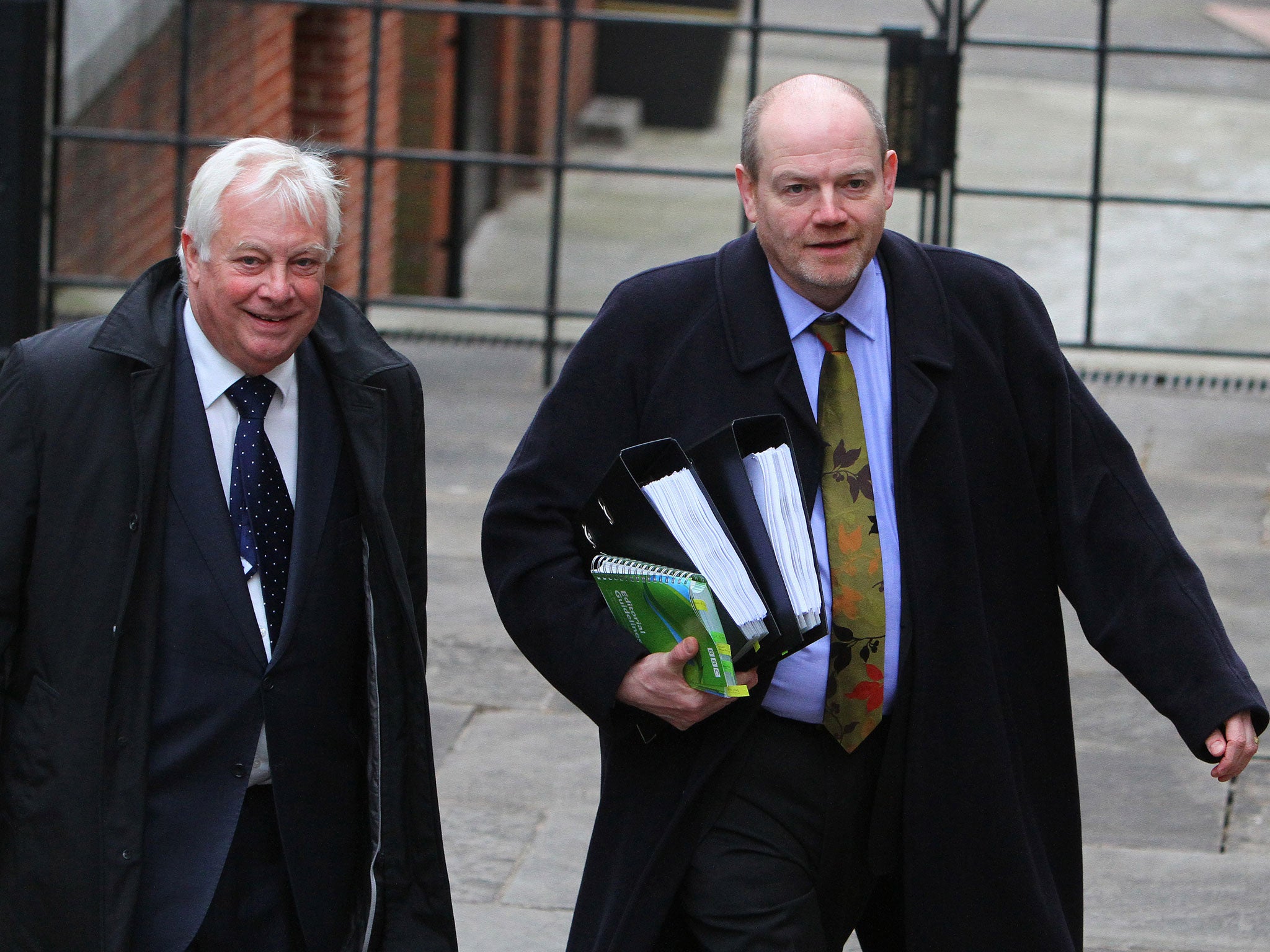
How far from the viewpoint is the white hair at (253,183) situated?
9.61 ft

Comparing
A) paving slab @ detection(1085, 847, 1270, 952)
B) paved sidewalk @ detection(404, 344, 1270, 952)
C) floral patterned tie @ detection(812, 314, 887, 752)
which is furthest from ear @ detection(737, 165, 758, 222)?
paving slab @ detection(1085, 847, 1270, 952)

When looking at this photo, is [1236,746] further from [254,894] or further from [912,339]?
[254,894]

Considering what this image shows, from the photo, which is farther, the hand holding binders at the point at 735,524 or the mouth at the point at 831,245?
the mouth at the point at 831,245

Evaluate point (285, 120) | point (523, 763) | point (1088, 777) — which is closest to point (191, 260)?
point (523, 763)

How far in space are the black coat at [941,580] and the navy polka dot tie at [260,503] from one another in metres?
0.32

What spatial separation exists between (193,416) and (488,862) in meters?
1.93

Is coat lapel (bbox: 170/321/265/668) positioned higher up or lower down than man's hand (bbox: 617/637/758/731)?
higher up

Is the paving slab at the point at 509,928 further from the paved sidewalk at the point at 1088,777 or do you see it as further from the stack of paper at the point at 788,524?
the stack of paper at the point at 788,524

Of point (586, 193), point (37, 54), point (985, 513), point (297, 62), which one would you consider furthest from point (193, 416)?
point (586, 193)

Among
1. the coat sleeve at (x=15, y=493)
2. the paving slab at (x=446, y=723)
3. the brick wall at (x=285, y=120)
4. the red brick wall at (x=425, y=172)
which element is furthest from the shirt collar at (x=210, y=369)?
the red brick wall at (x=425, y=172)

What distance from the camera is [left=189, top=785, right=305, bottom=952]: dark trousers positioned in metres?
3.02

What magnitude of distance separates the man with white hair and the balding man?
270 mm

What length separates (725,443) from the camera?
294 cm

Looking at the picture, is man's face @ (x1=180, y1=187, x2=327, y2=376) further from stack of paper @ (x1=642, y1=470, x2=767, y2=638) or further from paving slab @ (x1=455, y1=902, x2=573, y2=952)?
paving slab @ (x1=455, y1=902, x2=573, y2=952)
